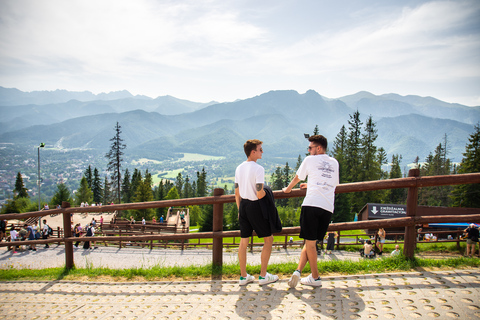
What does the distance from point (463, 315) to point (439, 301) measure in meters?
0.36

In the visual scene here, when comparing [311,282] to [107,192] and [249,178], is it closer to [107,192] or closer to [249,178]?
[249,178]

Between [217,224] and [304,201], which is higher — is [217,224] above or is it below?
below

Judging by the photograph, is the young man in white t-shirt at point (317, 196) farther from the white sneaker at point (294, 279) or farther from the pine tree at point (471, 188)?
the pine tree at point (471, 188)

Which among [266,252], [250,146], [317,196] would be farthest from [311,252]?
[250,146]

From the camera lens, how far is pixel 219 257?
18.6ft

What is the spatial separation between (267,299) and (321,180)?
174cm

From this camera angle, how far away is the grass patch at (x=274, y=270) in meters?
4.89

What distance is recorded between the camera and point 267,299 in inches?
163

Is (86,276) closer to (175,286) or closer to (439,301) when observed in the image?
(175,286)

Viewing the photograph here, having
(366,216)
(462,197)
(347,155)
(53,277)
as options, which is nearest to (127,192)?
(347,155)

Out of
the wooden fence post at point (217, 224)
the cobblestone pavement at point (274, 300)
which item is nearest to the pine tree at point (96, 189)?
the cobblestone pavement at point (274, 300)

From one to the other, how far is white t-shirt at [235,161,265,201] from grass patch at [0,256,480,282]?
160 centimetres

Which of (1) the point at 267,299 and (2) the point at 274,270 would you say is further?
(2) the point at 274,270

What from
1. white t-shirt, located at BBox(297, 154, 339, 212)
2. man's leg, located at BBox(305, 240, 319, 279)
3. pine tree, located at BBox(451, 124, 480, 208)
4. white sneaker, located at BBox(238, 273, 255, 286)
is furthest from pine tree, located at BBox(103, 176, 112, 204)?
white t-shirt, located at BBox(297, 154, 339, 212)
